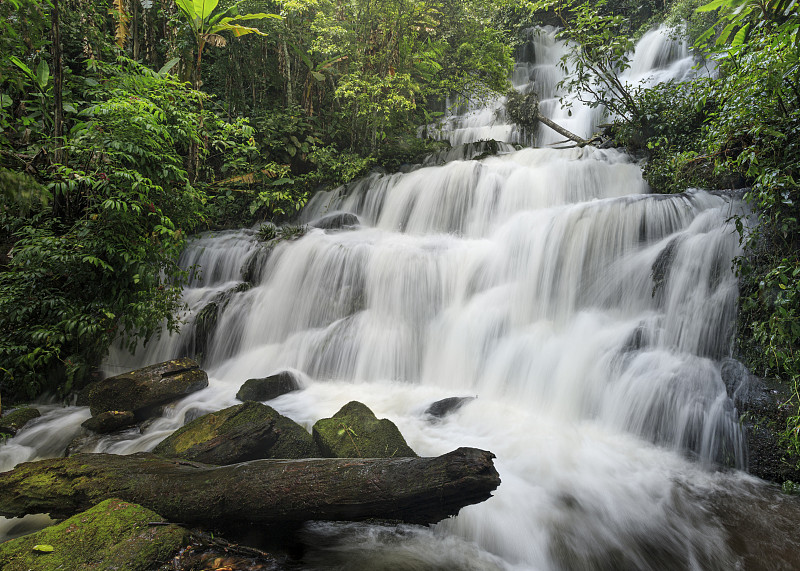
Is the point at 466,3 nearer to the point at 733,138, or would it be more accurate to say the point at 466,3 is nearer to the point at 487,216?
the point at 487,216

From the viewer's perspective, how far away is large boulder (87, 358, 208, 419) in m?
4.45

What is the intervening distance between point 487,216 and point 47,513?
7.68 meters

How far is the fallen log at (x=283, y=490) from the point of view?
2.24 m

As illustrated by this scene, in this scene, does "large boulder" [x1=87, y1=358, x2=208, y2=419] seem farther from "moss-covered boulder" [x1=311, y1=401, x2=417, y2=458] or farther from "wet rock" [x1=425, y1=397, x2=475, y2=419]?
"wet rock" [x1=425, y1=397, x2=475, y2=419]

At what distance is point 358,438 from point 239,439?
1.00 metres

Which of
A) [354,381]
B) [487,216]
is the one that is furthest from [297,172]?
[354,381]

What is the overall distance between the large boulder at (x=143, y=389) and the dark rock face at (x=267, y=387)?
2.40 ft

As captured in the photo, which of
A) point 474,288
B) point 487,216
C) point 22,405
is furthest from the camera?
point 487,216

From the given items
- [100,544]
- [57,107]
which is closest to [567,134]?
[57,107]

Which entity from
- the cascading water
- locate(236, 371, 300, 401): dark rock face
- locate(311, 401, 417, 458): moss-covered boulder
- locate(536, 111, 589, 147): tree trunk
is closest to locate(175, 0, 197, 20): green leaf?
the cascading water

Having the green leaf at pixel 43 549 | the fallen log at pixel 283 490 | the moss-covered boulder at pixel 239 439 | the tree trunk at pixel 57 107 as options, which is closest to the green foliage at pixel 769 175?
the fallen log at pixel 283 490

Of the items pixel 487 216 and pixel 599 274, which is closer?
pixel 599 274

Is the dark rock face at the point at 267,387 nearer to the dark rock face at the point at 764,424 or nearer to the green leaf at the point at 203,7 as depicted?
the dark rock face at the point at 764,424

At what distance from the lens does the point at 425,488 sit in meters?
2.23
